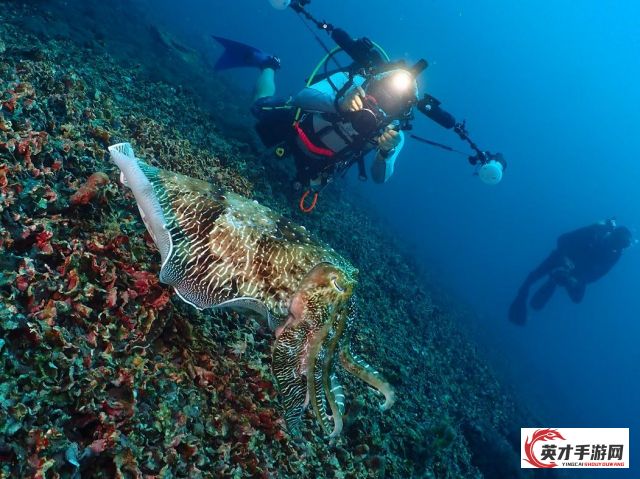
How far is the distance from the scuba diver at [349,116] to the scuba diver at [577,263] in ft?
51.2

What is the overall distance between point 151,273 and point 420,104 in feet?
21.5

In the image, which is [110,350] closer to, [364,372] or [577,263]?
[364,372]

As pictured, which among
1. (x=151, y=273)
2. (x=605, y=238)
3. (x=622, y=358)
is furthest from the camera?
(x=622, y=358)

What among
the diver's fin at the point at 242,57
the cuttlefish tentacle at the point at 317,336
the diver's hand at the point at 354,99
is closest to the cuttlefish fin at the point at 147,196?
the cuttlefish tentacle at the point at 317,336

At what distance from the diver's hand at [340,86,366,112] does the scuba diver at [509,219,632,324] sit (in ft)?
61.6

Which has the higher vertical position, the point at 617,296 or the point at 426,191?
the point at 426,191

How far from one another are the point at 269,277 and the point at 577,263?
26.0m

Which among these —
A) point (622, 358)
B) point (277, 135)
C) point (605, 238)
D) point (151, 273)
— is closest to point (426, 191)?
point (622, 358)

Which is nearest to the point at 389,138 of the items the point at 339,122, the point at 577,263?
the point at 339,122

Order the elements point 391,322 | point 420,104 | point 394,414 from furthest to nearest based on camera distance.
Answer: point 391,322 → point 420,104 → point 394,414

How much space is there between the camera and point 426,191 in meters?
87.1

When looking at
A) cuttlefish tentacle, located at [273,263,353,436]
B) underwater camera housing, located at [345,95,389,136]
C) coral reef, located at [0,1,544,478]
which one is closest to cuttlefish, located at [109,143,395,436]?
cuttlefish tentacle, located at [273,263,353,436]

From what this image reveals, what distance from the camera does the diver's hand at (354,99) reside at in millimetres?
7062

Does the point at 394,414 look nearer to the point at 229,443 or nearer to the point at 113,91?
the point at 229,443
